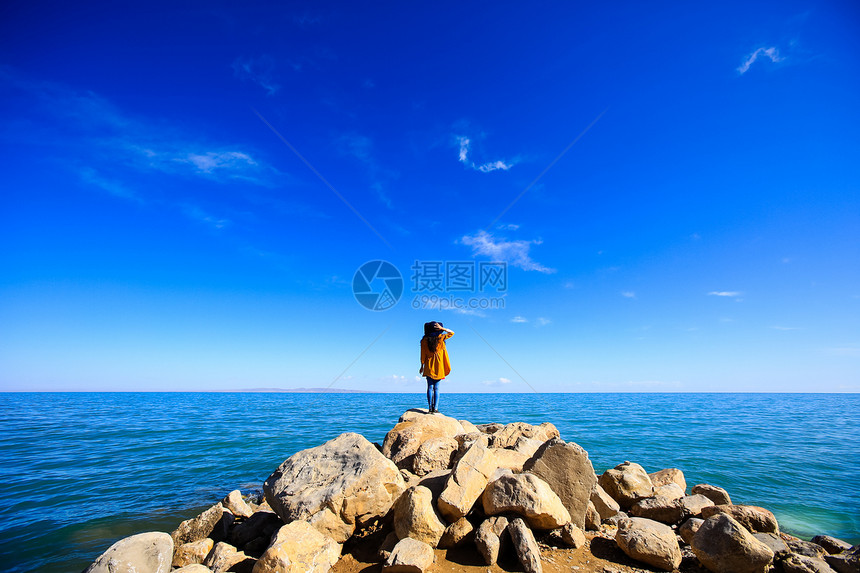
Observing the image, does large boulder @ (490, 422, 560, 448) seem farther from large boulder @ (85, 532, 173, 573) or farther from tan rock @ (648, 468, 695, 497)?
large boulder @ (85, 532, 173, 573)

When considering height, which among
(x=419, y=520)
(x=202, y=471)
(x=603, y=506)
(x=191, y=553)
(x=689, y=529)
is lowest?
(x=202, y=471)

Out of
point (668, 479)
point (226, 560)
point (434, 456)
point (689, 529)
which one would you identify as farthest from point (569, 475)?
point (226, 560)

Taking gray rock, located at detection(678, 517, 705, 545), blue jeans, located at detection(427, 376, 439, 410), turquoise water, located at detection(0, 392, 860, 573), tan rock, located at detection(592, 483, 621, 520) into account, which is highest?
blue jeans, located at detection(427, 376, 439, 410)

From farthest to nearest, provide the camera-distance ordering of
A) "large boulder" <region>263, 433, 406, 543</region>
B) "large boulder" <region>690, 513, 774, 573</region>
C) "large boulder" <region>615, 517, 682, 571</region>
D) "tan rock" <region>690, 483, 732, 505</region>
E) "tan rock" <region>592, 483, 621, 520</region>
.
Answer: "tan rock" <region>690, 483, 732, 505</region> → "tan rock" <region>592, 483, 621, 520</region> → "large boulder" <region>263, 433, 406, 543</region> → "large boulder" <region>615, 517, 682, 571</region> → "large boulder" <region>690, 513, 774, 573</region>

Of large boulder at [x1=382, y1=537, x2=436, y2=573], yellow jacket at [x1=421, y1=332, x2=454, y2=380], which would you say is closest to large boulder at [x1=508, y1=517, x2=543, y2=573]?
large boulder at [x1=382, y1=537, x2=436, y2=573]

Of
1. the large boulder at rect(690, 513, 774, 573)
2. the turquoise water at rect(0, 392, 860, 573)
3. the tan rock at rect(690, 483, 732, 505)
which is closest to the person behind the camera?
the large boulder at rect(690, 513, 774, 573)

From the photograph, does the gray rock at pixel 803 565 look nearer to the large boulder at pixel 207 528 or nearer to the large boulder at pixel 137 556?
the large boulder at pixel 137 556

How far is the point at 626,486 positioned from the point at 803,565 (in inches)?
101

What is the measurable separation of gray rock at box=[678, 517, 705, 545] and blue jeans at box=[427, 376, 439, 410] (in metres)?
5.23

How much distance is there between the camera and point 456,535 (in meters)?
4.50

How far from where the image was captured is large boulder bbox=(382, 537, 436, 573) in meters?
3.95

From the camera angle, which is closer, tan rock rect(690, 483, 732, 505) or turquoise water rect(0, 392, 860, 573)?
tan rock rect(690, 483, 732, 505)

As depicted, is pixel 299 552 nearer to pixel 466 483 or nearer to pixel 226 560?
pixel 226 560

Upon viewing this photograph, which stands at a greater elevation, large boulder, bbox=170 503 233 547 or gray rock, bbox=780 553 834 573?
gray rock, bbox=780 553 834 573
